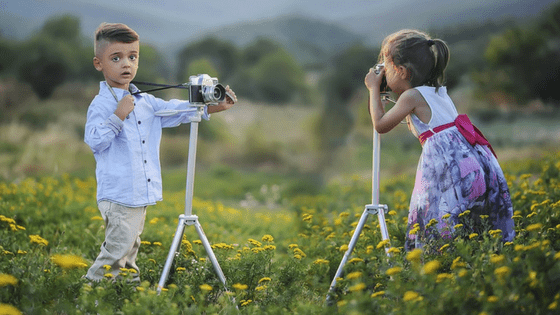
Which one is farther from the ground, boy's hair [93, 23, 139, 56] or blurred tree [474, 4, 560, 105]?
blurred tree [474, 4, 560, 105]

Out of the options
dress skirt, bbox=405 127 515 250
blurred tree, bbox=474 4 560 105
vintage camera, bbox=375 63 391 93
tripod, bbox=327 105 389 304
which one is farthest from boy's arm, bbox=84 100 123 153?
blurred tree, bbox=474 4 560 105

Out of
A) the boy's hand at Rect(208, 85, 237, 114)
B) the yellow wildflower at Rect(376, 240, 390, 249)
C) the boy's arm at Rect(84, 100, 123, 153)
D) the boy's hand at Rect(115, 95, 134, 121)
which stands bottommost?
the yellow wildflower at Rect(376, 240, 390, 249)

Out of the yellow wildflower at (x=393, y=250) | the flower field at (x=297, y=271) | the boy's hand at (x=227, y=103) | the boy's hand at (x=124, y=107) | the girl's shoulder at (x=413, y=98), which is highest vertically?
the girl's shoulder at (x=413, y=98)

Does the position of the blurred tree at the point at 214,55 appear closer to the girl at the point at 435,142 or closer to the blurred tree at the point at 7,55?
the blurred tree at the point at 7,55

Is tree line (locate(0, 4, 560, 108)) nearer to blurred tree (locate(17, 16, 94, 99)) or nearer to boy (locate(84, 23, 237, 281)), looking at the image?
blurred tree (locate(17, 16, 94, 99))

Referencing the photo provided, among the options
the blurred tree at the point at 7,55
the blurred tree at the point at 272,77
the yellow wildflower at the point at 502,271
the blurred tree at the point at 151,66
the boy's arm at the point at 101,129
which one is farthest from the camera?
the blurred tree at the point at 7,55

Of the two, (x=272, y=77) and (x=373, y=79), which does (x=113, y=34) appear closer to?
(x=373, y=79)

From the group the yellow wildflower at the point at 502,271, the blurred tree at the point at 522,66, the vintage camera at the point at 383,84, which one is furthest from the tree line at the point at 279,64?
the yellow wildflower at the point at 502,271

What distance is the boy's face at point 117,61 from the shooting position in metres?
3.07

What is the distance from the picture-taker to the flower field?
7.27 feet

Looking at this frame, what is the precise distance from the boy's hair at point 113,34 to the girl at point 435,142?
4.73ft

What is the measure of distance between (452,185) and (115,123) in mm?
1974

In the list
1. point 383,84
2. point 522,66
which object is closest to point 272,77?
point 522,66

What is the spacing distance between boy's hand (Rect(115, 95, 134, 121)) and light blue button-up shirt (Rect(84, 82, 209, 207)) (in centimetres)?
3
